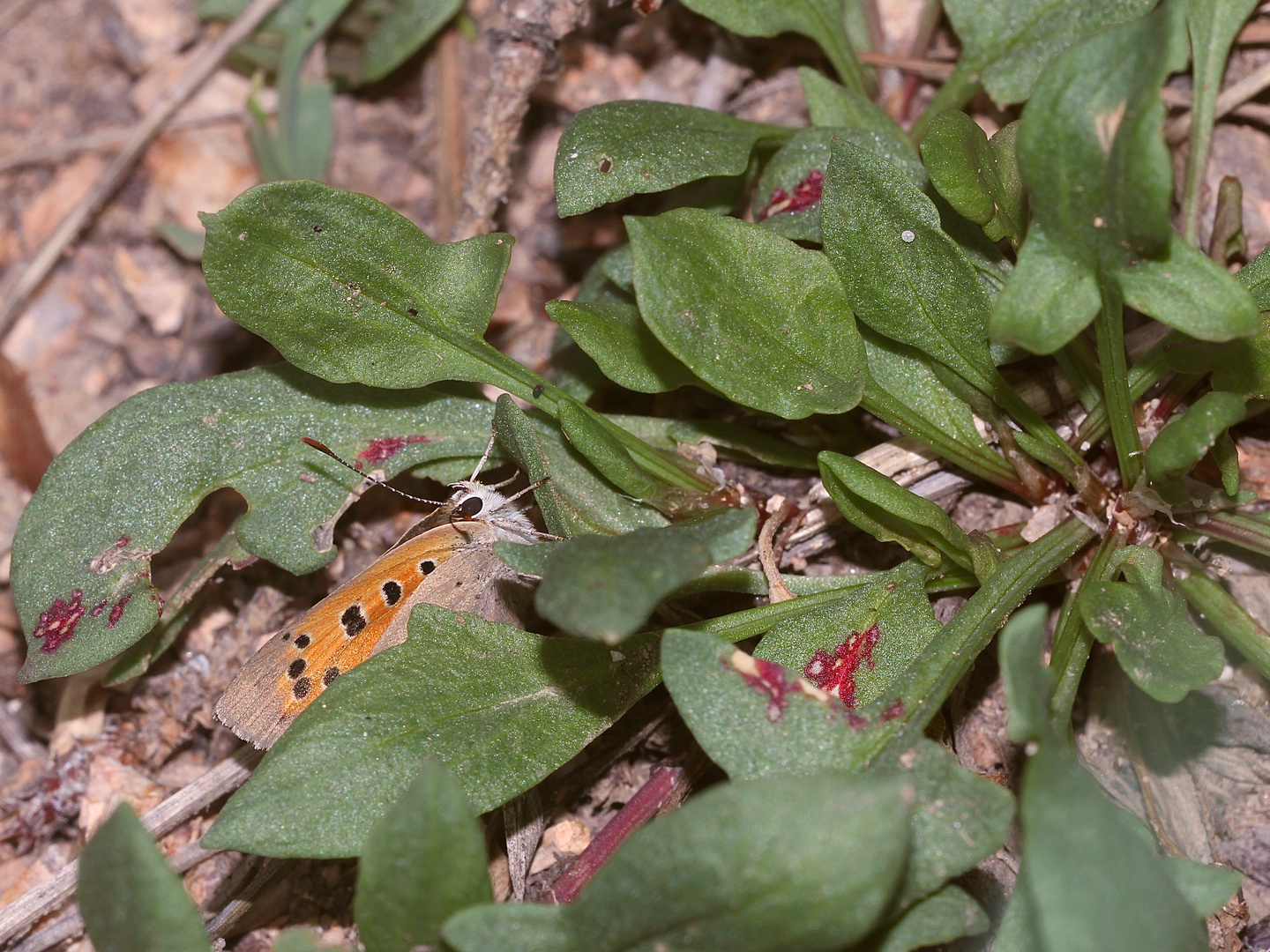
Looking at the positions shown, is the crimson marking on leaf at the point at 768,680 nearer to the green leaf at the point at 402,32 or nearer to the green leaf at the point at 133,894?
the green leaf at the point at 133,894

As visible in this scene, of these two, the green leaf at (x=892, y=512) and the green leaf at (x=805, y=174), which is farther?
the green leaf at (x=805, y=174)

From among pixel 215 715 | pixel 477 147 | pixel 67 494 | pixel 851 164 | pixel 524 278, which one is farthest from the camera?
pixel 524 278

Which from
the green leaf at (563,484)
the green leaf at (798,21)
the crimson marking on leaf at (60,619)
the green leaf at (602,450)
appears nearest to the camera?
the green leaf at (563,484)

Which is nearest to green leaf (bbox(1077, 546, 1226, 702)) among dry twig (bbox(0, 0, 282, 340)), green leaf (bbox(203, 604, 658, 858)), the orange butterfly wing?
green leaf (bbox(203, 604, 658, 858))

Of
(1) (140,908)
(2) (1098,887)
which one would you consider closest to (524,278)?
(1) (140,908)

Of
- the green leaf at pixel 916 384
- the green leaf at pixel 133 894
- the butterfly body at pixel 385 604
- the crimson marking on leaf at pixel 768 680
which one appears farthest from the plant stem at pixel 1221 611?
the green leaf at pixel 133 894

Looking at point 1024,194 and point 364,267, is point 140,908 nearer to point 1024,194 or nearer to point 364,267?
point 364,267

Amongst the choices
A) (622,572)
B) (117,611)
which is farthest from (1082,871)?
(117,611)
